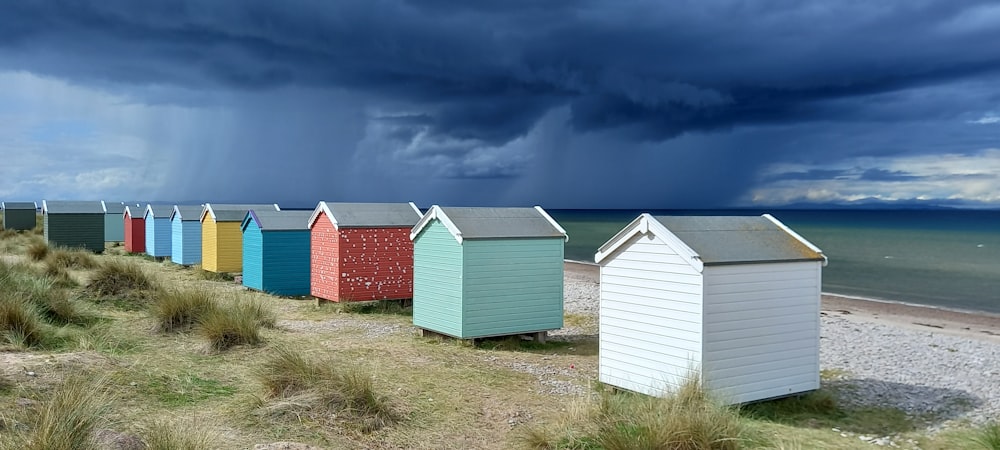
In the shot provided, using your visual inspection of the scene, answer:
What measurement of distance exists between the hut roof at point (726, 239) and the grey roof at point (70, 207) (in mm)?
31133

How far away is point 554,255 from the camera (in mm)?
13656

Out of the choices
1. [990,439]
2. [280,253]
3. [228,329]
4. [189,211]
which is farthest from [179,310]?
[189,211]

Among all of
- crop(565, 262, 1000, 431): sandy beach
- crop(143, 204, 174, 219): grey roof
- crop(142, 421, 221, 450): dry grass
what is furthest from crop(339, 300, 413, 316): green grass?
crop(143, 204, 174, 219): grey roof

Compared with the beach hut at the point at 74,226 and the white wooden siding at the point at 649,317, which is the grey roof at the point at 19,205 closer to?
the beach hut at the point at 74,226

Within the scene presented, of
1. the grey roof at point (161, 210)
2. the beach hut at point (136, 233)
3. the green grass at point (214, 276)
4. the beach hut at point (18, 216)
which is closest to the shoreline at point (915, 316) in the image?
the green grass at point (214, 276)

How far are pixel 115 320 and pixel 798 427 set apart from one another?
11.7 meters

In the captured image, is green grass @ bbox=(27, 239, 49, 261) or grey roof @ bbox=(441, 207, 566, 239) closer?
grey roof @ bbox=(441, 207, 566, 239)

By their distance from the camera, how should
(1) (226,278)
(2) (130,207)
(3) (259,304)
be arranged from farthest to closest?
(2) (130,207) < (1) (226,278) < (3) (259,304)

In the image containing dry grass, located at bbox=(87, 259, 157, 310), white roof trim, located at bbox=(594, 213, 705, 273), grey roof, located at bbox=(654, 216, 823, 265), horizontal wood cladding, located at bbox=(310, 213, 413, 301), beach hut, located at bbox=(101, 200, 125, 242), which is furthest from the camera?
beach hut, located at bbox=(101, 200, 125, 242)

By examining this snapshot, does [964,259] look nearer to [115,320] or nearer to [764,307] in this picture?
[764,307]

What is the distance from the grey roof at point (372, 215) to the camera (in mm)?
17484

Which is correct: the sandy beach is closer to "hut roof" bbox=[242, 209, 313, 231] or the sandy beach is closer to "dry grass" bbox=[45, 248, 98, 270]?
"hut roof" bbox=[242, 209, 313, 231]

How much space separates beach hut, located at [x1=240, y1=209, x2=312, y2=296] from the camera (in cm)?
2023

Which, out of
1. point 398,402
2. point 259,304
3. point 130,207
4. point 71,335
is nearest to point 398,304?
point 259,304
